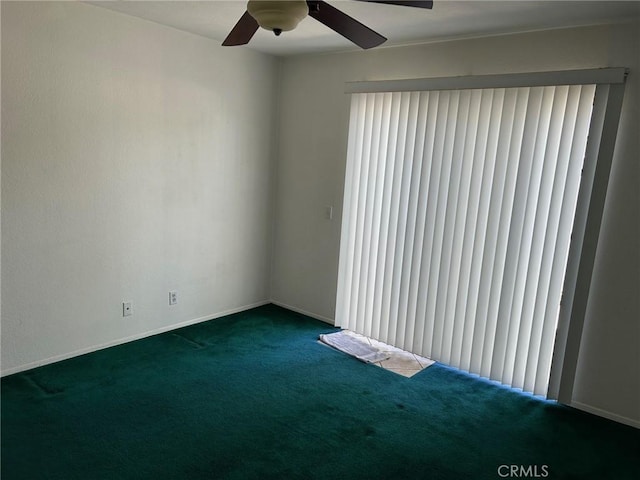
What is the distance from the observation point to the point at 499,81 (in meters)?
3.18

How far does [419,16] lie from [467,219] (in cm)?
140

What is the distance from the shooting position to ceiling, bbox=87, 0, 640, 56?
266 cm

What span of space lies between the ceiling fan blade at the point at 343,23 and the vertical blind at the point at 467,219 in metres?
1.41

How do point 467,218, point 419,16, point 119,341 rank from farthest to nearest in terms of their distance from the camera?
point 119,341, point 467,218, point 419,16

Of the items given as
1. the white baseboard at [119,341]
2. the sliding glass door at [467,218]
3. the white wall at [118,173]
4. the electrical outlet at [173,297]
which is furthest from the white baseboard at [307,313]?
the electrical outlet at [173,297]

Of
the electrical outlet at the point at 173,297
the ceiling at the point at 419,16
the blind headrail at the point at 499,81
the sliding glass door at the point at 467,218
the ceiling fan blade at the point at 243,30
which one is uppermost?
the ceiling at the point at 419,16

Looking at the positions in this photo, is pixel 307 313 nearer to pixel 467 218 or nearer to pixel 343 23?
pixel 467 218

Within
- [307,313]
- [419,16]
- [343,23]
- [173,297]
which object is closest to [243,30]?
[343,23]

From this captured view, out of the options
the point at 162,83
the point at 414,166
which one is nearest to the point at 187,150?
the point at 162,83

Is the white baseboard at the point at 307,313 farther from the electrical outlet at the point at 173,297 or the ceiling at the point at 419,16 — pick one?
the ceiling at the point at 419,16

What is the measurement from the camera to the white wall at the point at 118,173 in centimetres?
300

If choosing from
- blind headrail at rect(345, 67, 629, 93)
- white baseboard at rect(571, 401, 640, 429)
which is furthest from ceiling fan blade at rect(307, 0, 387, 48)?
white baseboard at rect(571, 401, 640, 429)

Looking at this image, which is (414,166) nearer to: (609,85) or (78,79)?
(609,85)

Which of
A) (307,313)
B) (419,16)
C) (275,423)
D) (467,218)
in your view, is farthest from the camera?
(307,313)
